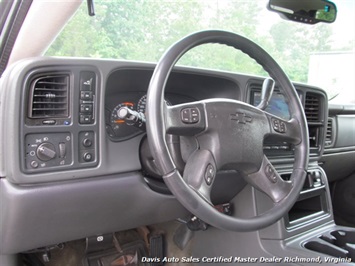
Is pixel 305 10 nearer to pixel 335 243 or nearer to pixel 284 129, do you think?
pixel 284 129

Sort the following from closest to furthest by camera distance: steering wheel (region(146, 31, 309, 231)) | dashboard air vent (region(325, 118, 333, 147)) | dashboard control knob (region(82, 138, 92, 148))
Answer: steering wheel (region(146, 31, 309, 231))
dashboard control knob (region(82, 138, 92, 148))
dashboard air vent (region(325, 118, 333, 147))

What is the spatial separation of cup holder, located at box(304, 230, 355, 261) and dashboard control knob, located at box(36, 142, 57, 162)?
1176 millimetres

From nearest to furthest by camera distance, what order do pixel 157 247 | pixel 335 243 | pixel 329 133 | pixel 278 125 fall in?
1. pixel 278 125
2. pixel 335 243
3. pixel 157 247
4. pixel 329 133

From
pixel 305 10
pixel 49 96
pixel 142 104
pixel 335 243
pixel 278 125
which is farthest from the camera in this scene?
pixel 305 10

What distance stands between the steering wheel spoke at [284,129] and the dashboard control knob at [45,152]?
730 mm

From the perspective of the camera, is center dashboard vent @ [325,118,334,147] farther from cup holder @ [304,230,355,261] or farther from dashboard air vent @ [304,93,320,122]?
cup holder @ [304,230,355,261]

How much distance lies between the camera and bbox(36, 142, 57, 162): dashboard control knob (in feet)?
3.59

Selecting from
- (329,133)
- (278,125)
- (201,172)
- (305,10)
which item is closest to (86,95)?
(201,172)

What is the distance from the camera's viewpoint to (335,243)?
66.9 inches

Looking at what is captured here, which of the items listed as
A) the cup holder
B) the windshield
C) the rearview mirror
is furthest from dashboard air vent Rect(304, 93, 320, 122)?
the cup holder

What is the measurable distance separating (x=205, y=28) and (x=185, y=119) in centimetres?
39

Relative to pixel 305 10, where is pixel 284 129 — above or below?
below

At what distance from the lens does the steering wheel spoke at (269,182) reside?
1200 mm

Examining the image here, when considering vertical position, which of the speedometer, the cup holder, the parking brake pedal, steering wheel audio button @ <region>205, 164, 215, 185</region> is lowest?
the parking brake pedal
